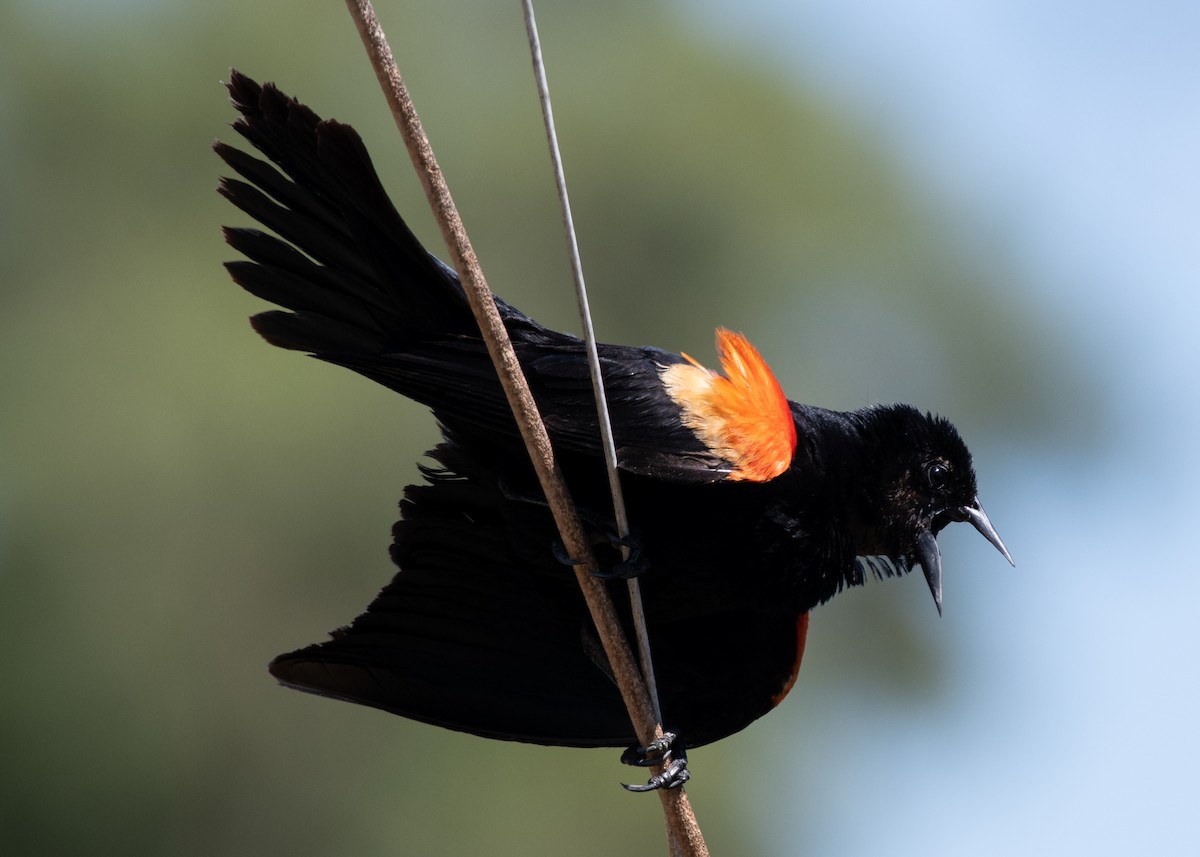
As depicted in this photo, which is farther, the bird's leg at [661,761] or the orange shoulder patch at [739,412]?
the orange shoulder patch at [739,412]

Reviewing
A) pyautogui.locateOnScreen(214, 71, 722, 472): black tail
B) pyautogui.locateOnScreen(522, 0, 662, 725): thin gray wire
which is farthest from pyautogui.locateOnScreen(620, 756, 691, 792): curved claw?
pyautogui.locateOnScreen(214, 71, 722, 472): black tail

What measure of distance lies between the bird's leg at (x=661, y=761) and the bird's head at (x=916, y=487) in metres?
0.94

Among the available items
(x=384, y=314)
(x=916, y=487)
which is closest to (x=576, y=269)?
(x=384, y=314)

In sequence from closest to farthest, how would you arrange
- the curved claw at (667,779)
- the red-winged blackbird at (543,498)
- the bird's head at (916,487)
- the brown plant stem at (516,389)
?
the brown plant stem at (516,389), the curved claw at (667,779), the red-winged blackbird at (543,498), the bird's head at (916,487)

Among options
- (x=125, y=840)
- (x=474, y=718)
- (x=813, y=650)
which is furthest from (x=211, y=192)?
(x=474, y=718)

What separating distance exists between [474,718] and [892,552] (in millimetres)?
1327

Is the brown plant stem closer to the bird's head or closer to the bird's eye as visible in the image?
the bird's head

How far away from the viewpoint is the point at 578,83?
1523 cm

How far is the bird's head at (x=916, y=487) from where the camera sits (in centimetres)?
375

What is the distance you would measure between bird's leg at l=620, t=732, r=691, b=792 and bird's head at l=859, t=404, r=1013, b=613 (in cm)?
94

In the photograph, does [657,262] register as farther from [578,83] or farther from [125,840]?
[125,840]

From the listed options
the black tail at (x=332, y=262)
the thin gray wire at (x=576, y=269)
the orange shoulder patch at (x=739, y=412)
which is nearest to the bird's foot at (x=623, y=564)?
the thin gray wire at (x=576, y=269)

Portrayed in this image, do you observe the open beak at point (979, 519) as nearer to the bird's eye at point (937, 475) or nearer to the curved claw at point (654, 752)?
the bird's eye at point (937, 475)

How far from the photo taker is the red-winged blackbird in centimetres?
315
